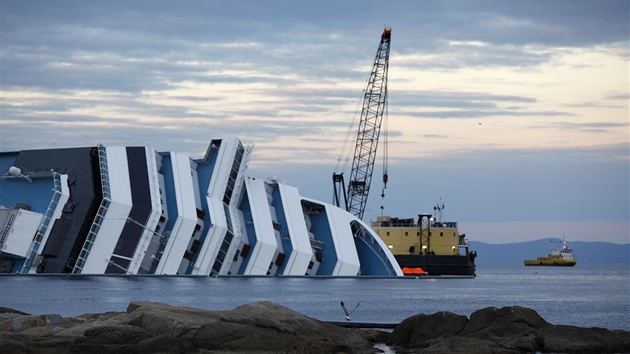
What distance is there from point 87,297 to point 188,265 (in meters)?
19.1

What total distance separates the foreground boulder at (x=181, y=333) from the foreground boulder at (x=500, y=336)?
1.62 m

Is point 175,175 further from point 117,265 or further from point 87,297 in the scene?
point 87,297

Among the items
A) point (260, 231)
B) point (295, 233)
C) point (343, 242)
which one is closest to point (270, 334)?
point (260, 231)

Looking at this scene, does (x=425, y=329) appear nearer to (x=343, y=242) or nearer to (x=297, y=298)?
(x=297, y=298)

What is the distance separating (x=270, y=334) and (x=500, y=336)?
730cm

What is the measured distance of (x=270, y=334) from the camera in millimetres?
27750

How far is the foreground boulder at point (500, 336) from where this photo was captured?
30.2 m

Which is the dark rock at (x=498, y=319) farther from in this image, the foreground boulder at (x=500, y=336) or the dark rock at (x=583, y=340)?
the dark rock at (x=583, y=340)

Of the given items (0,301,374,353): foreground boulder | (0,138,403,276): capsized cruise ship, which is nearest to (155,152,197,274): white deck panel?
(0,138,403,276): capsized cruise ship

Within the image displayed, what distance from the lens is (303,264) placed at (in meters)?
77.3

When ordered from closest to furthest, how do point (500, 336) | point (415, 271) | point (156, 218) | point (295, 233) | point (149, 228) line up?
1. point (500, 336)
2. point (149, 228)
3. point (156, 218)
4. point (295, 233)
5. point (415, 271)

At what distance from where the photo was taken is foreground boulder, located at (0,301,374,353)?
26.4 m

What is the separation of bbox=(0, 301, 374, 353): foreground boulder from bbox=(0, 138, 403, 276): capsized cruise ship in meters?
34.6

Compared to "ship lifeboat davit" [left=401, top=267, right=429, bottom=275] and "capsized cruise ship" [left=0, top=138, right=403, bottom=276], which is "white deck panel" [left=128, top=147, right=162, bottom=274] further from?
"ship lifeboat davit" [left=401, top=267, right=429, bottom=275]
